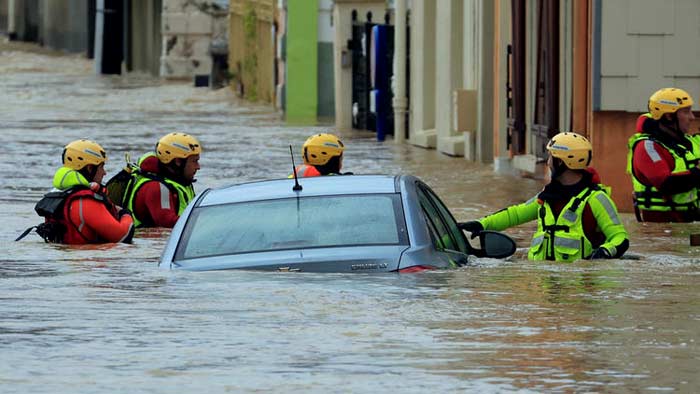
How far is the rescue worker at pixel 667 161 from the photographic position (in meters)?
15.3

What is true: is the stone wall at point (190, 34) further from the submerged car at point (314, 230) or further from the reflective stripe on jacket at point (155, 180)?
the submerged car at point (314, 230)

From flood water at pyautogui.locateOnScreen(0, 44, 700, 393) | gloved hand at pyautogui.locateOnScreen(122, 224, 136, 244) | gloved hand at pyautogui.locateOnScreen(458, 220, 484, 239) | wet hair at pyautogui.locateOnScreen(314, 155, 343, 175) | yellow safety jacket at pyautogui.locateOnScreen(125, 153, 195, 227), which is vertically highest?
wet hair at pyautogui.locateOnScreen(314, 155, 343, 175)

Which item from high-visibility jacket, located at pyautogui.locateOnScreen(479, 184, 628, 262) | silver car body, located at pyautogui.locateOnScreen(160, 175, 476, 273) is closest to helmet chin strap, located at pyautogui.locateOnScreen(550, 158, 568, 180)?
high-visibility jacket, located at pyautogui.locateOnScreen(479, 184, 628, 262)

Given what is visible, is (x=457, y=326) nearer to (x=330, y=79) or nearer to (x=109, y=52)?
(x=330, y=79)

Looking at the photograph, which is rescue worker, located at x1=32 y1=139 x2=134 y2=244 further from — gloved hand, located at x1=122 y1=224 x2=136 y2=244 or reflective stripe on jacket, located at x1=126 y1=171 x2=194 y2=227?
reflective stripe on jacket, located at x1=126 y1=171 x2=194 y2=227

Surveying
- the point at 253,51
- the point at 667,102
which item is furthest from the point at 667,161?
the point at 253,51

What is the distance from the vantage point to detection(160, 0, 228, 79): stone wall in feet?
159

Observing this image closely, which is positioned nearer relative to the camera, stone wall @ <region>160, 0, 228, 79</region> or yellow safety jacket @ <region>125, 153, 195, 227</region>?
yellow safety jacket @ <region>125, 153, 195, 227</region>

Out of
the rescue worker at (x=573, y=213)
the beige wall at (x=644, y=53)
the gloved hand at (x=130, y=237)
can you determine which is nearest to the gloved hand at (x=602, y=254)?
the rescue worker at (x=573, y=213)

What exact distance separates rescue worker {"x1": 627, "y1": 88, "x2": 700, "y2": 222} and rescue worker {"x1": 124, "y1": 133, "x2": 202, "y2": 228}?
3.46 metres

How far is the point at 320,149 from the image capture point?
1403 centimetres

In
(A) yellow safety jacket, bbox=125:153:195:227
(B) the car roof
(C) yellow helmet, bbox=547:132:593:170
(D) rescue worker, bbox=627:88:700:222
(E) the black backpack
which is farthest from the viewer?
(D) rescue worker, bbox=627:88:700:222

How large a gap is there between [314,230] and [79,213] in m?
3.56

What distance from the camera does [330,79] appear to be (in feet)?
123
